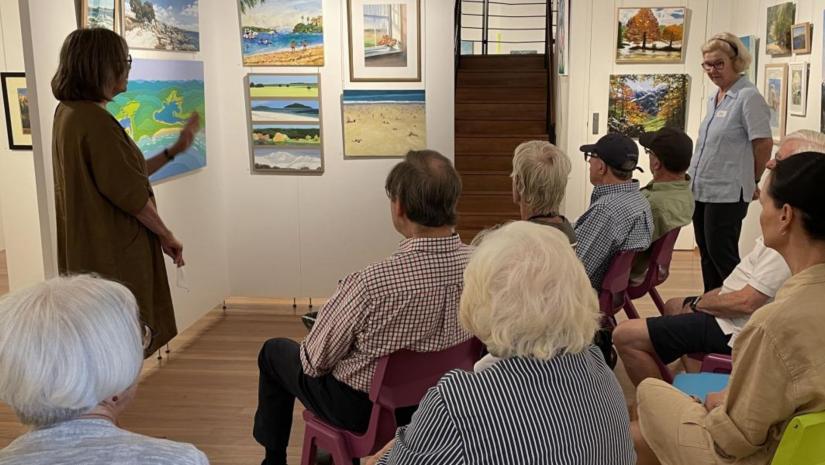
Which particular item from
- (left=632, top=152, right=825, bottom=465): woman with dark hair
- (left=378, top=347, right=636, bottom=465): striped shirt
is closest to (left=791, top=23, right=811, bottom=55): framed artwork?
(left=632, top=152, right=825, bottom=465): woman with dark hair

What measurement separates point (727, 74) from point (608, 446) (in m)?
3.50

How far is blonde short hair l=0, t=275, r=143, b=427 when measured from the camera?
1.23m

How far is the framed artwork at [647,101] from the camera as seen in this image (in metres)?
7.18

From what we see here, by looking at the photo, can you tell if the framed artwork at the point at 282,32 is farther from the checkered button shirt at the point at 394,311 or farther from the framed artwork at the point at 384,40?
the checkered button shirt at the point at 394,311

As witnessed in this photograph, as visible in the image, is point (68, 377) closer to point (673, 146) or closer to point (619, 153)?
point (619, 153)

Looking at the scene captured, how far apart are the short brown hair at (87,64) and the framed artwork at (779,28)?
466cm

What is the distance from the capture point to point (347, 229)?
5.22m

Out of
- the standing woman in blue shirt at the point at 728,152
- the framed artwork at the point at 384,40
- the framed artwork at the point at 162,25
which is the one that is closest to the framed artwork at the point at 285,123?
the framed artwork at the point at 384,40

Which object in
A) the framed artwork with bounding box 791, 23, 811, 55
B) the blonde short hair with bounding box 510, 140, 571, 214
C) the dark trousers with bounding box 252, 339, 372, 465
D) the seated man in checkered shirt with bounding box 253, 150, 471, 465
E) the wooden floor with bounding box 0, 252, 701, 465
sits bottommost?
the wooden floor with bounding box 0, 252, 701, 465

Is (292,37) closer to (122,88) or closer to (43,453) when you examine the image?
(122,88)

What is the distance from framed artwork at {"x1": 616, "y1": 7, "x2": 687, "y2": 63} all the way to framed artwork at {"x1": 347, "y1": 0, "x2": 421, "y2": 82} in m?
3.03

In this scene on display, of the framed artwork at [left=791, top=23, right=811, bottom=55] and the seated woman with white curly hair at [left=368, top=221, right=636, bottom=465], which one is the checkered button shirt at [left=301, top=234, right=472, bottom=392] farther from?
the framed artwork at [left=791, top=23, right=811, bottom=55]

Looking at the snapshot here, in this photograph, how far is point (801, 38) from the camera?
514cm

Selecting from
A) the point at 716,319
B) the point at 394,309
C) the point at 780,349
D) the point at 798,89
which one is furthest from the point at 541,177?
the point at 798,89
